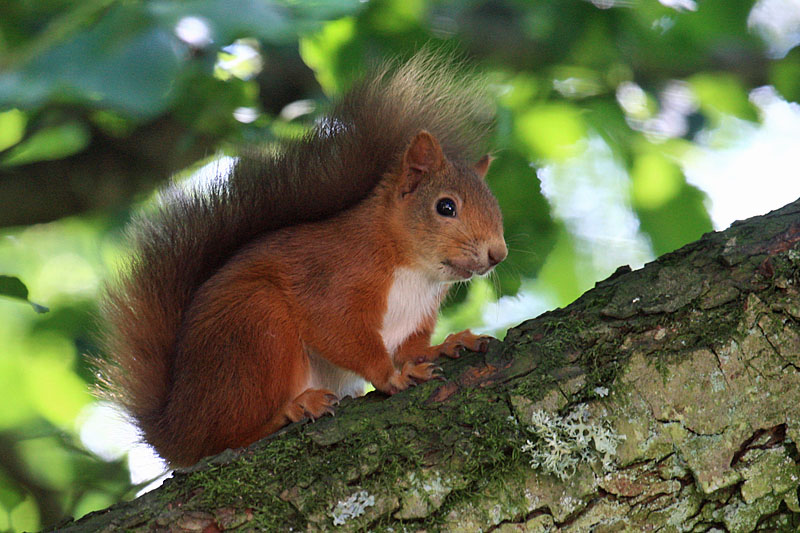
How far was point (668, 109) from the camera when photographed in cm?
264

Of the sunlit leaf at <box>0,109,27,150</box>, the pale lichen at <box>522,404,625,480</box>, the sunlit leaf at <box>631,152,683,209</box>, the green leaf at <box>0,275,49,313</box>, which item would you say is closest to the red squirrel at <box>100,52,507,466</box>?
the green leaf at <box>0,275,49,313</box>

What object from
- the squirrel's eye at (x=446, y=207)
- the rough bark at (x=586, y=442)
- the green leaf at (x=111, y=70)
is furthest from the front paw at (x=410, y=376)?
the green leaf at (x=111, y=70)

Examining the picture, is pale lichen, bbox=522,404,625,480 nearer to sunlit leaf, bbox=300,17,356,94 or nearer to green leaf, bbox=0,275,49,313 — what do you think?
green leaf, bbox=0,275,49,313

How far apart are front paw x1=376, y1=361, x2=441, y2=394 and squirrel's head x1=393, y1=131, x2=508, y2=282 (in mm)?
471

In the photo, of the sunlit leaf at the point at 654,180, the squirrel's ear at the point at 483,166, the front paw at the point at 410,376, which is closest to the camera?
the front paw at the point at 410,376

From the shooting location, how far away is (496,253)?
1.98 meters

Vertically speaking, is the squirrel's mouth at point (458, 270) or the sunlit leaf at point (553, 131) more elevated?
the sunlit leaf at point (553, 131)

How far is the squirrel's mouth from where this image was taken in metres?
2.04

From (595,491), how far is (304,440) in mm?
498

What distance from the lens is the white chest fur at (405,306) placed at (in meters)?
2.04

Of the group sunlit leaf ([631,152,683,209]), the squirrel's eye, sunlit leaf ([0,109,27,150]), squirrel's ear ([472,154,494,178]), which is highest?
squirrel's ear ([472,154,494,178])

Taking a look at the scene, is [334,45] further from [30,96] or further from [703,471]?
[703,471]

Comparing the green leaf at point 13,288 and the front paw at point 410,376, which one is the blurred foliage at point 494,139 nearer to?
the green leaf at point 13,288

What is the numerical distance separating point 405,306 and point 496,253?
0.28 m
